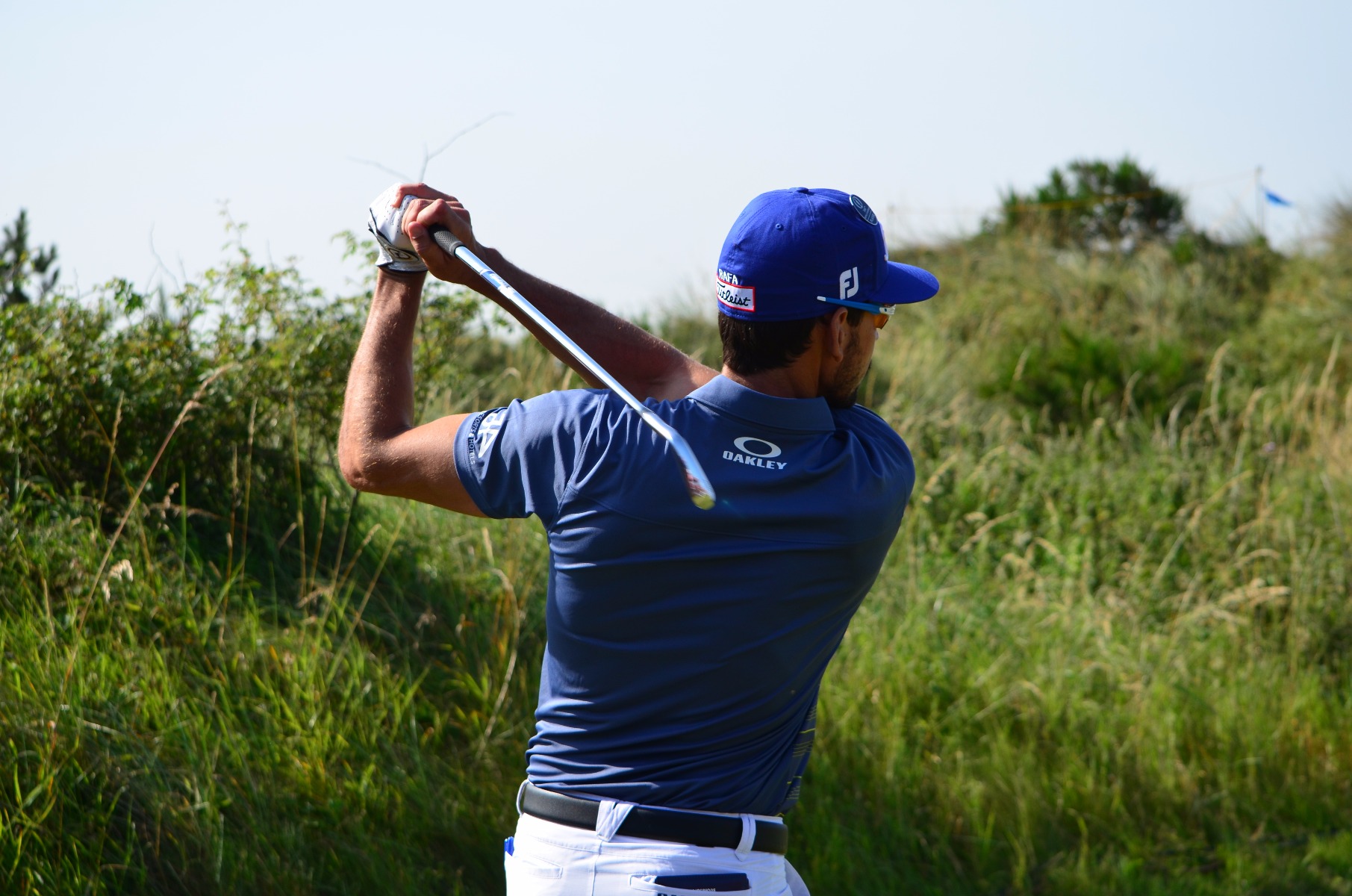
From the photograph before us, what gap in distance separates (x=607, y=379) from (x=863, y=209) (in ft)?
2.30

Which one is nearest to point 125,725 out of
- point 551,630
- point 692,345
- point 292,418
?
point 292,418

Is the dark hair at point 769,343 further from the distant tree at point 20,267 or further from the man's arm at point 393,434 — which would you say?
the distant tree at point 20,267

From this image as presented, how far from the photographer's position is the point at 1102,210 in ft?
51.9

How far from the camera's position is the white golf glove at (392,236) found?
2.53 m

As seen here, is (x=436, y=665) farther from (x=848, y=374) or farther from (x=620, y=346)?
(x=848, y=374)

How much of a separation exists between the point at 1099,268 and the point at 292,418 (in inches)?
437

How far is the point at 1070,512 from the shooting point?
26.4 feet

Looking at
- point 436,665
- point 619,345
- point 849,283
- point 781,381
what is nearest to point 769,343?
point 781,381

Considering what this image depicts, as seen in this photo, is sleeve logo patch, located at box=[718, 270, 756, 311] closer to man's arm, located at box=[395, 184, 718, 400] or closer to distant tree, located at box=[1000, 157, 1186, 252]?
man's arm, located at box=[395, 184, 718, 400]

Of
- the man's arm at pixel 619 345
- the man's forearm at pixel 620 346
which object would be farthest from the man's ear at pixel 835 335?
the man's forearm at pixel 620 346

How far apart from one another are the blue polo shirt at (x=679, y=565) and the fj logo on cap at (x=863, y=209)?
1.38 feet

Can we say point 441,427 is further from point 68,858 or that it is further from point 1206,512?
point 1206,512

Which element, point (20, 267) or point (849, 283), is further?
point (20, 267)

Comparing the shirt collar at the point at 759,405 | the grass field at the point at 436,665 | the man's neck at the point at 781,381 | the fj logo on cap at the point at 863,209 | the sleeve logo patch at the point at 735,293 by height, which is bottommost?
the grass field at the point at 436,665
